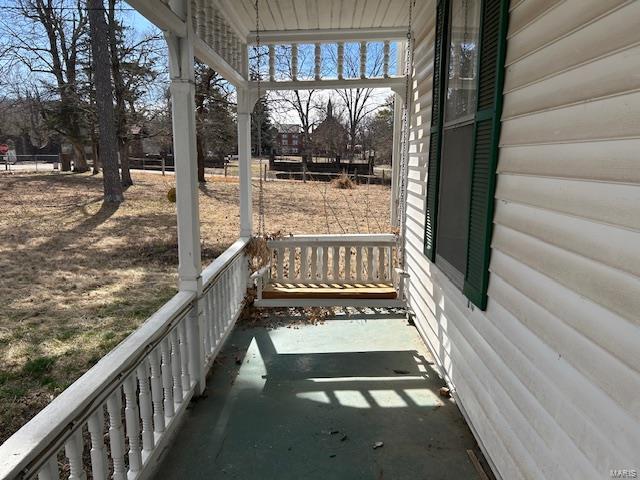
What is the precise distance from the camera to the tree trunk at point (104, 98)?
972 cm

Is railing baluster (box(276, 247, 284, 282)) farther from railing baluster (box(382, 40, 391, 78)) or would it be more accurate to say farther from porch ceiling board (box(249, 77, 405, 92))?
railing baluster (box(382, 40, 391, 78))

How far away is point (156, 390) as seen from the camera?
7.15 feet

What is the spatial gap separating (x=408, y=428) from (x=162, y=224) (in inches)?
294

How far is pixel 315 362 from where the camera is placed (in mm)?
3361

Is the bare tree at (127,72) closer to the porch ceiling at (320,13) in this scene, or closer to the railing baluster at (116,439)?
the porch ceiling at (320,13)

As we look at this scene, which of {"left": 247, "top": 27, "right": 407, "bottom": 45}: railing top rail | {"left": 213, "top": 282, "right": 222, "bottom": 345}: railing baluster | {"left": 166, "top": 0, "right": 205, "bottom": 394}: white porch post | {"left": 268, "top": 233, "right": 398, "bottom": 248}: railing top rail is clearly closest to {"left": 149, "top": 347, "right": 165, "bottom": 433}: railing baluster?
{"left": 166, "top": 0, "right": 205, "bottom": 394}: white porch post

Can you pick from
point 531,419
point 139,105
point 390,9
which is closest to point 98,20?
point 139,105

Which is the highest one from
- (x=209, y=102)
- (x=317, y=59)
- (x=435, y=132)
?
(x=209, y=102)

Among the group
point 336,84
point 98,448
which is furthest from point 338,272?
point 98,448

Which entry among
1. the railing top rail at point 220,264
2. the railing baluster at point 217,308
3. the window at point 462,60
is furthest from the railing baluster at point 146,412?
the window at point 462,60

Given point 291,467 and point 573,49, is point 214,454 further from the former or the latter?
point 573,49

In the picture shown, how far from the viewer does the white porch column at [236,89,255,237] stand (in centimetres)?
421

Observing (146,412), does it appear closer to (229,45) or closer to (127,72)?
(229,45)

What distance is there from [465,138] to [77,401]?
7.23 ft
